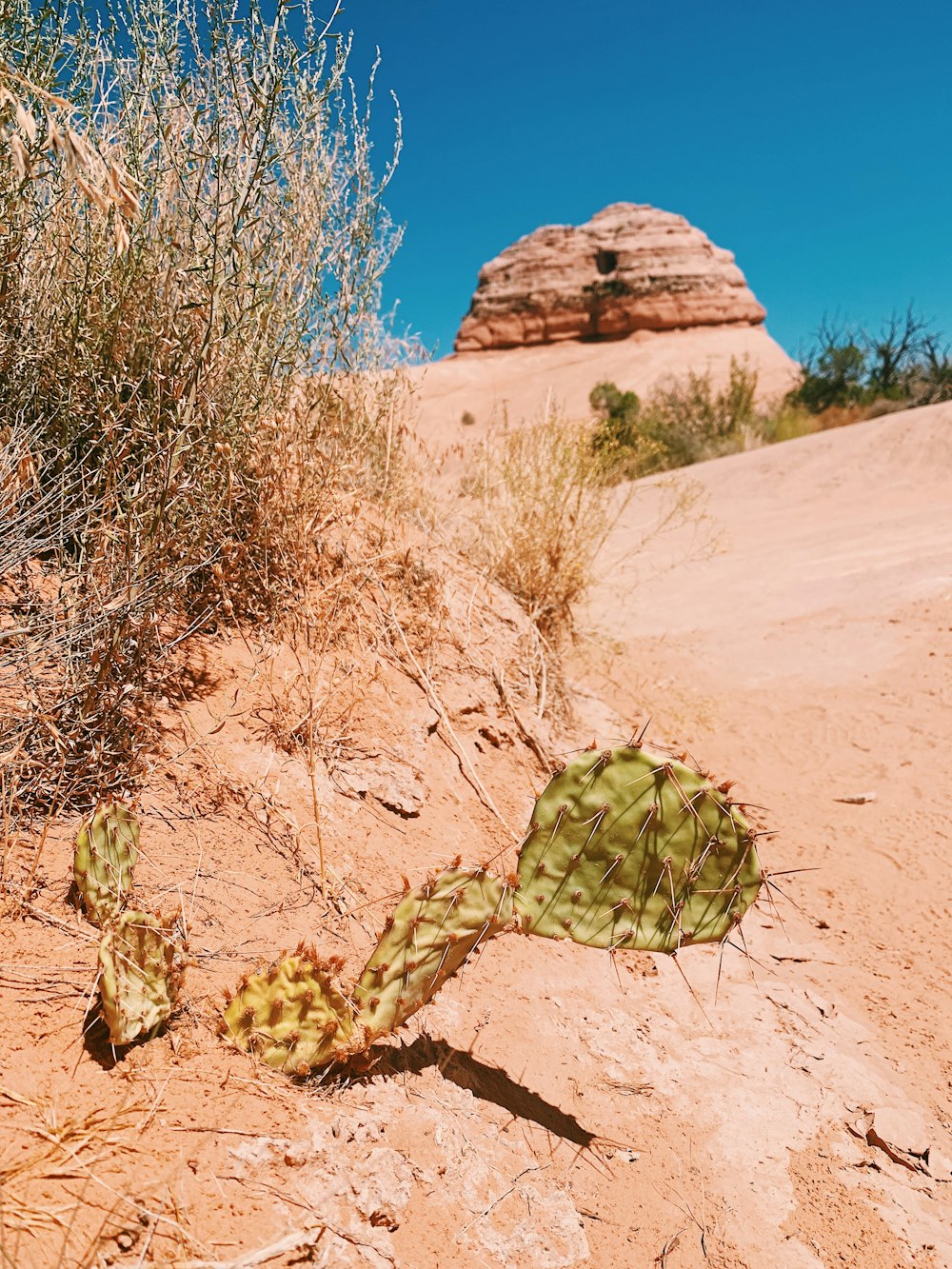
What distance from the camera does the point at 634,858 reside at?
206cm

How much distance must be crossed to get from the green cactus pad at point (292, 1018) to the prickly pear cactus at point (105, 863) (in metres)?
0.34

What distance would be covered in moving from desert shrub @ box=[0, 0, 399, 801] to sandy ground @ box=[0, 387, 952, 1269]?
0.92 feet

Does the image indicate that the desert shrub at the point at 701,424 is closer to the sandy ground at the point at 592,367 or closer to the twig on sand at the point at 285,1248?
the sandy ground at the point at 592,367

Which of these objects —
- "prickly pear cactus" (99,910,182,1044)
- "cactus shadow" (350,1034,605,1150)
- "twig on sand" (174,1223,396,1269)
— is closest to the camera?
"twig on sand" (174,1223,396,1269)

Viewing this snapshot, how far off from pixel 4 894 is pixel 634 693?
12.2 ft

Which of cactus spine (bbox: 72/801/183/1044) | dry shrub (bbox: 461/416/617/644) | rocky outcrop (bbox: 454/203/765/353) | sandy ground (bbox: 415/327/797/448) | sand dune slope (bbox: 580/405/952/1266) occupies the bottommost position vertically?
sand dune slope (bbox: 580/405/952/1266)

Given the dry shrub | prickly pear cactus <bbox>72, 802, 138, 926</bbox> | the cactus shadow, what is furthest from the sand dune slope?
prickly pear cactus <bbox>72, 802, 138, 926</bbox>

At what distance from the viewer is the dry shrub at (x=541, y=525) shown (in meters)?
4.46

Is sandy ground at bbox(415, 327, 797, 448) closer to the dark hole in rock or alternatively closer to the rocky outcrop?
the rocky outcrop

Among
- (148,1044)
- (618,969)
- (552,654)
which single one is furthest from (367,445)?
(148,1044)

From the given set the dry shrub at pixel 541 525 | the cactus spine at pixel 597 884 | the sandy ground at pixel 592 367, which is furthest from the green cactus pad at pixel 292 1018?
the sandy ground at pixel 592 367

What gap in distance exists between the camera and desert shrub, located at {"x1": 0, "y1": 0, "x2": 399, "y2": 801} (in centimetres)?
232

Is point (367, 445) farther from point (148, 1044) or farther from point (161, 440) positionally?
point (148, 1044)

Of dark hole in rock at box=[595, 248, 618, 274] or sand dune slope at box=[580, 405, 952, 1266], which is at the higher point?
dark hole in rock at box=[595, 248, 618, 274]
